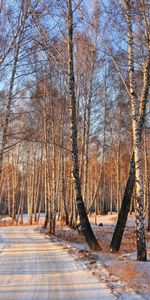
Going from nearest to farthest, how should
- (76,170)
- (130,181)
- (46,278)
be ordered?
(46,278)
(130,181)
(76,170)

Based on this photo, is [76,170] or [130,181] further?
[76,170]

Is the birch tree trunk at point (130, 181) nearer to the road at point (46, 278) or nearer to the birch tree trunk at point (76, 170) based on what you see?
the birch tree trunk at point (76, 170)

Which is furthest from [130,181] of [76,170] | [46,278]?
[46,278]

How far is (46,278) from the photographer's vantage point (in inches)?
329

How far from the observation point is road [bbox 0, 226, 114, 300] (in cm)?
692

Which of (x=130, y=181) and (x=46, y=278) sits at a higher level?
(x=130, y=181)

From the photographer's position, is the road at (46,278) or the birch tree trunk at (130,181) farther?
the birch tree trunk at (130,181)

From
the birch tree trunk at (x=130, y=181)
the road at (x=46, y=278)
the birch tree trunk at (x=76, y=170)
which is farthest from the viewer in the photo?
the birch tree trunk at (x=76, y=170)

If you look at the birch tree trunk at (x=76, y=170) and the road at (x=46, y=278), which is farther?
the birch tree trunk at (x=76, y=170)

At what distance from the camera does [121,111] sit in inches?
1156

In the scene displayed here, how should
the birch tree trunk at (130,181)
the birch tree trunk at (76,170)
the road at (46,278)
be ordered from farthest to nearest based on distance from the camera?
1. the birch tree trunk at (76,170)
2. the birch tree trunk at (130,181)
3. the road at (46,278)

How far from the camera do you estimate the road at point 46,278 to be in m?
6.92

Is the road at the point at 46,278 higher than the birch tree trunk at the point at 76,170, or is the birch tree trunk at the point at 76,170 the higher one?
the birch tree trunk at the point at 76,170

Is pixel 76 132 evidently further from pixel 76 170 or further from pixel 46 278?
pixel 46 278
